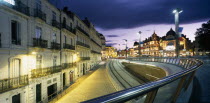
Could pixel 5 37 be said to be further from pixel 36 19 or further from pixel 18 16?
pixel 36 19

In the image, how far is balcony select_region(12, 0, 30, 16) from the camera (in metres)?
12.0

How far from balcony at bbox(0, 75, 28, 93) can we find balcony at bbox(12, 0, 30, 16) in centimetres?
655

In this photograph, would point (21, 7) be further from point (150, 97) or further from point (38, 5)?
point (150, 97)

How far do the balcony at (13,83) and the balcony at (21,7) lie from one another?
6.55 m

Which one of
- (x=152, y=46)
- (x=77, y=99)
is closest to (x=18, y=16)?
(x=77, y=99)

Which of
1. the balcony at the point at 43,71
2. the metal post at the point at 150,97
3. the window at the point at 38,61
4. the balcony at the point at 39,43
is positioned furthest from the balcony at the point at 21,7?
the metal post at the point at 150,97

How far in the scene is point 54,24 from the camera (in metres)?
19.0

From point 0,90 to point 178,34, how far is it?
2055cm

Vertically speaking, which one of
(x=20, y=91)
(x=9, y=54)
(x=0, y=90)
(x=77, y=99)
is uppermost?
(x=9, y=54)

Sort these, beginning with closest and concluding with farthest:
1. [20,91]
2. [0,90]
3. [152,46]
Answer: [0,90] < [20,91] < [152,46]

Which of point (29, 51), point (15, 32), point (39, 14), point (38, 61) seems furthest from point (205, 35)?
point (15, 32)

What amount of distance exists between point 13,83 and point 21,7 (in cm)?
739

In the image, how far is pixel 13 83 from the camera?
11.5 meters

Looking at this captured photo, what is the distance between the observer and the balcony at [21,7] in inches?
472
